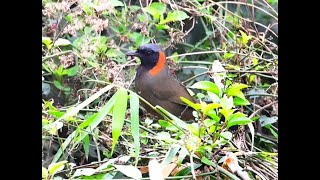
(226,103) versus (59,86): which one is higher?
(226,103)

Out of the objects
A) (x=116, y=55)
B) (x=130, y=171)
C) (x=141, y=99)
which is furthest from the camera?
(x=116, y=55)

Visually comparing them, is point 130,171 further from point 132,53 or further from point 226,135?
point 132,53

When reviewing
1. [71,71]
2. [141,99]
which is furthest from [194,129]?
[71,71]

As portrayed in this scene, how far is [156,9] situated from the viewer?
3373 millimetres

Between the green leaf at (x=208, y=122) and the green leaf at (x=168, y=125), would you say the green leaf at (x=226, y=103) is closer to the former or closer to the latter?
the green leaf at (x=208, y=122)

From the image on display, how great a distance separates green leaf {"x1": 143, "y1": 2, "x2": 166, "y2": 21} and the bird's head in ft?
0.86

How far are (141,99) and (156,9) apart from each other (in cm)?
156

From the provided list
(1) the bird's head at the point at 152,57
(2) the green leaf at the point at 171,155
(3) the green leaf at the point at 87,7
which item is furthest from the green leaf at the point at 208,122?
(1) the bird's head at the point at 152,57

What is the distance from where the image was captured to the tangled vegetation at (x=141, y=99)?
1.90m

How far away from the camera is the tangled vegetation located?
190cm

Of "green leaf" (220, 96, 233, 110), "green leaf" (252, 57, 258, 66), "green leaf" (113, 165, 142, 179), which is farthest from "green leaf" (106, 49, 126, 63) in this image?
"green leaf" (113, 165, 142, 179)

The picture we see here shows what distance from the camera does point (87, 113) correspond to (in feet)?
9.60
